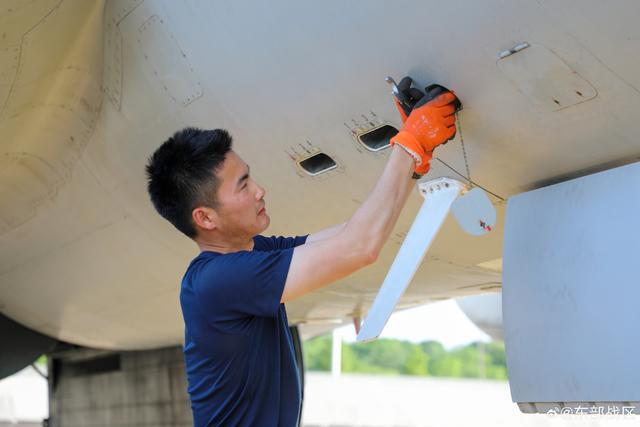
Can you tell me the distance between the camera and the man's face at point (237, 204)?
7.47 feet

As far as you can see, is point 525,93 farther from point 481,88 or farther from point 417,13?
point 417,13

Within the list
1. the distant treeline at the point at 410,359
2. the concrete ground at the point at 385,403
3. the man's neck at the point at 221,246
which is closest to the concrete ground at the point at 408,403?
the concrete ground at the point at 385,403

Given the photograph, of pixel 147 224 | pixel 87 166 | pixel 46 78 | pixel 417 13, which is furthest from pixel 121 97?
pixel 417 13

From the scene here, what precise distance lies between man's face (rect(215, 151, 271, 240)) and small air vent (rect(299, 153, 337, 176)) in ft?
4.17

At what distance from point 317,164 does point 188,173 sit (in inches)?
57.0

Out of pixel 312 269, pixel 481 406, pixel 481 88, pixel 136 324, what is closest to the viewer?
pixel 312 269

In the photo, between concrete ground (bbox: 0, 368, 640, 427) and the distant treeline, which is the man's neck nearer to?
concrete ground (bbox: 0, 368, 640, 427)

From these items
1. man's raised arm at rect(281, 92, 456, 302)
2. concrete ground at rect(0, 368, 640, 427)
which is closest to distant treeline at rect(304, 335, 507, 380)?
concrete ground at rect(0, 368, 640, 427)

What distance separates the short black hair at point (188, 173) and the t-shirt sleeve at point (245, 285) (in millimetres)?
230

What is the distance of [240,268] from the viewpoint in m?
2.12

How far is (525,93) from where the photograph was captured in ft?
9.03

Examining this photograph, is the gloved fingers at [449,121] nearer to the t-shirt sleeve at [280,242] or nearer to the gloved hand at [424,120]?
the gloved hand at [424,120]

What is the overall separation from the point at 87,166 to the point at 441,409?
25.9 meters

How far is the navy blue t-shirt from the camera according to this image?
2.12 meters
